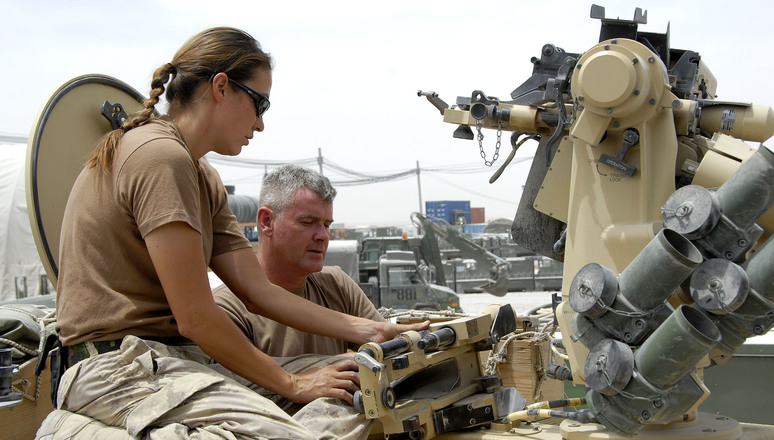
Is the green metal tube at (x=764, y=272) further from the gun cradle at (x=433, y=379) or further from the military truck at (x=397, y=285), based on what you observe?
the military truck at (x=397, y=285)

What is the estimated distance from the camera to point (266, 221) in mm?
3199

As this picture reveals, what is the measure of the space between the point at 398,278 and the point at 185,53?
1397 cm

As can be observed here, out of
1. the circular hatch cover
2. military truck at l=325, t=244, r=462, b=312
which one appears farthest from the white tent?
the circular hatch cover

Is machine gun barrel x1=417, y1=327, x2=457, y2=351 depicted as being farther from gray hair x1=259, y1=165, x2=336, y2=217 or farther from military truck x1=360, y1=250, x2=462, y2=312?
military truck x1=360, y1=250, x2=462, y2=312

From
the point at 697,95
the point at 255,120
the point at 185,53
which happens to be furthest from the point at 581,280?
the point at 697,95

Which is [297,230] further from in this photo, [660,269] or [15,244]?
[15,244]

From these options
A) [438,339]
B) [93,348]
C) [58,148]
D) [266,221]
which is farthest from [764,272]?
[58,148]

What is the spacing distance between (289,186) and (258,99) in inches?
32.5

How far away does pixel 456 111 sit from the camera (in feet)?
13.7

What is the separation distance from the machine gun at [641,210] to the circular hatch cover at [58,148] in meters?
1.86

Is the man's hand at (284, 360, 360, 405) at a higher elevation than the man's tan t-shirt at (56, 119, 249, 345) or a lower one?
lower

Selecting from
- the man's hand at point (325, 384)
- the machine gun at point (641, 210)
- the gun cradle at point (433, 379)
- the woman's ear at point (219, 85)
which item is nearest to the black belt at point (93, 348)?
the man's hand at point (325, 384)

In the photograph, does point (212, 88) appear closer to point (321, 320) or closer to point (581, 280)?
point (321, 320)

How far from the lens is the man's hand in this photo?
2354mm
